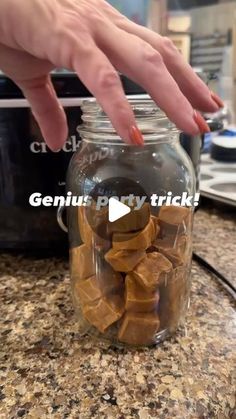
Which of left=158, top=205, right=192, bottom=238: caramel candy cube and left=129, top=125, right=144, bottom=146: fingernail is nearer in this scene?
left=129, top=125, right=144, bottom=146: fingernail

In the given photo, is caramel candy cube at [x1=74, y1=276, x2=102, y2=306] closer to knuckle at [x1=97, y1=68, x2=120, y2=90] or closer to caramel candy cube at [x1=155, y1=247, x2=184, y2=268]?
caramel candy cube at [x1=155, y1=247, x2=184, y2=268]

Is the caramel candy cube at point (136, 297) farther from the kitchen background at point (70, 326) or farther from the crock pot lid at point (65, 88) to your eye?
the crock pot lid at point (65, 88)

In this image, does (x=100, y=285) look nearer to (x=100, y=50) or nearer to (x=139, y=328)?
(x=139, y=328)

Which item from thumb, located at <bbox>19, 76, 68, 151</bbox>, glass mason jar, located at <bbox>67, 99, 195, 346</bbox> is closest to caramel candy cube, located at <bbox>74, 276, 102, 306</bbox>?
glass mason jar, located at <bbox>67, 99, 195, 346</bbox>

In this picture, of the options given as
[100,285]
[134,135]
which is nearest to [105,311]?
[100,285]

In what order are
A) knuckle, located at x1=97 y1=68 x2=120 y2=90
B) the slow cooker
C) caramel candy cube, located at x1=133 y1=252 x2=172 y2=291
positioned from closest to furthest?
knuckle, located at x1=97 y1=68 x2=120 y2=90
caramel candy cube, located at x1=133 y1=252 x2=172 y2=291
the slow cooker

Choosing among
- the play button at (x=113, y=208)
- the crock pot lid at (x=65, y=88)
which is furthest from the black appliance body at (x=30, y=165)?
the play button at (x=113, y=208)

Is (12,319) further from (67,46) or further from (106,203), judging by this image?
(67,46)
